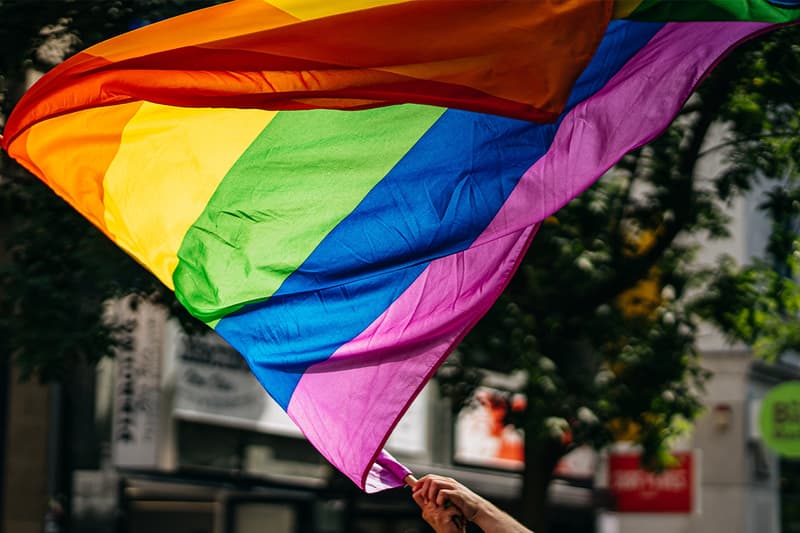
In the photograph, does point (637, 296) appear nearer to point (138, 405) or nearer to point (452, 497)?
point (138, 405)

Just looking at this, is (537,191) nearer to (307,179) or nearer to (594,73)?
(594,73)

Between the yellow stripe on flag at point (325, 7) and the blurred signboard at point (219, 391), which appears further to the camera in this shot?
the blurred signboard at point (219, 391)

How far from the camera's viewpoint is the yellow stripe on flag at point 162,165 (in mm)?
6797

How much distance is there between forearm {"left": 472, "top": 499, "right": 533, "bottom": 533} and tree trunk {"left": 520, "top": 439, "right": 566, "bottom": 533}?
33.4 feet

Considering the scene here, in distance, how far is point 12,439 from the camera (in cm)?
1661

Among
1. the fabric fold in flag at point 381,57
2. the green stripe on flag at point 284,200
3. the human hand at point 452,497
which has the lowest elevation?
the human hand at point 452,497

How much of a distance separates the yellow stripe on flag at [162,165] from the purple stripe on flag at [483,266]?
0.92 m

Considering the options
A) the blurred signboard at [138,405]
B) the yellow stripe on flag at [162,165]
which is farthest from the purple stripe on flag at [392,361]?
the blurred signboard at [138,405]

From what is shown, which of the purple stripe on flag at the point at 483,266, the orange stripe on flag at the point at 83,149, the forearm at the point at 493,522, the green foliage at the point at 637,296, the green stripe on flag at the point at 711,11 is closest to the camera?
the forearm at the point at 493,522

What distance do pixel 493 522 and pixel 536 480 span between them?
10.3 meters

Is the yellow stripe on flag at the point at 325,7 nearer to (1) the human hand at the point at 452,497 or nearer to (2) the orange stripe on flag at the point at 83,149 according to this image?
(2) the orange stripe on flag at the point at 83,149

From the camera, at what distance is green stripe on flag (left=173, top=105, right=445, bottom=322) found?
260 inches

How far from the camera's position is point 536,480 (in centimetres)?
1504

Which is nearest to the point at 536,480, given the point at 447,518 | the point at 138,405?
the point at 138,405
